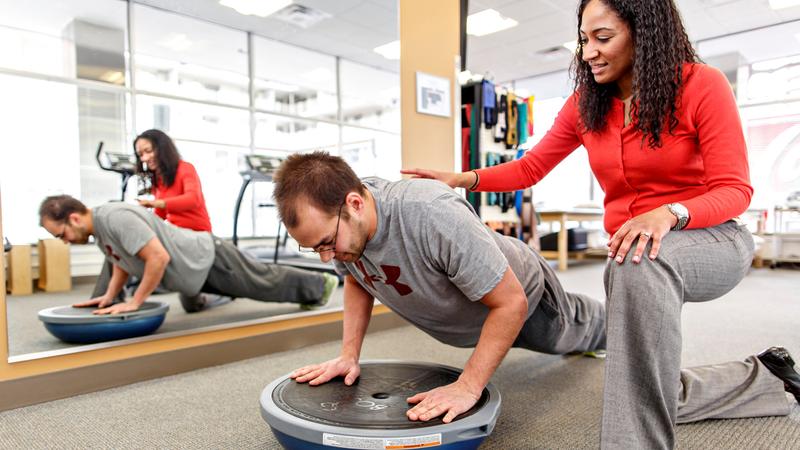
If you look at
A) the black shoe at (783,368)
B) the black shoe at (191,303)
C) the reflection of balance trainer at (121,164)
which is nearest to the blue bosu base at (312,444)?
the black shoe at (783,368)

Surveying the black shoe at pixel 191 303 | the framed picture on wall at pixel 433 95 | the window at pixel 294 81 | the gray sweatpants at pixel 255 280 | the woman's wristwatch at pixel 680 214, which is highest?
the window at pixel 294 81

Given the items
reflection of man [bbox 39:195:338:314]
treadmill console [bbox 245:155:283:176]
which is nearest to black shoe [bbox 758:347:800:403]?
reflection of man [bbox 39:195:338:314]

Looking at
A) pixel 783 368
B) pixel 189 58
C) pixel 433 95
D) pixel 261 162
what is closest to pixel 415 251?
pixel 783 368

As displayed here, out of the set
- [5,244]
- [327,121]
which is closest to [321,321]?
[5,244]

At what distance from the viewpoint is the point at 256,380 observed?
1.84 metres

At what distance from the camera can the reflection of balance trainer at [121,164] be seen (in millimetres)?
3018

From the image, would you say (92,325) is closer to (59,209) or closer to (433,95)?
(59,209)

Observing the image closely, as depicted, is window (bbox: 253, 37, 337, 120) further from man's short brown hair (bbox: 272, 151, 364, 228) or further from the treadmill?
man's short brown hair (bbox: 272, 151, 364, 228)

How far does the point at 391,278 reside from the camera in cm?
120

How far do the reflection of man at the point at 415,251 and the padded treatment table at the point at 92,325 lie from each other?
1087mm

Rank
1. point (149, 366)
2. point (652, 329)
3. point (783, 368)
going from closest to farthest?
point (652, 329)
point (783, 368)
point (149, 366)

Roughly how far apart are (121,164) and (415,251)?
265 cm

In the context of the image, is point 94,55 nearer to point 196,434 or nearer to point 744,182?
point 196,434

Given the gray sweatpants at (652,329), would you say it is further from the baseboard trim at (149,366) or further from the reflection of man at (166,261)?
the reflection of man at (166,261)
